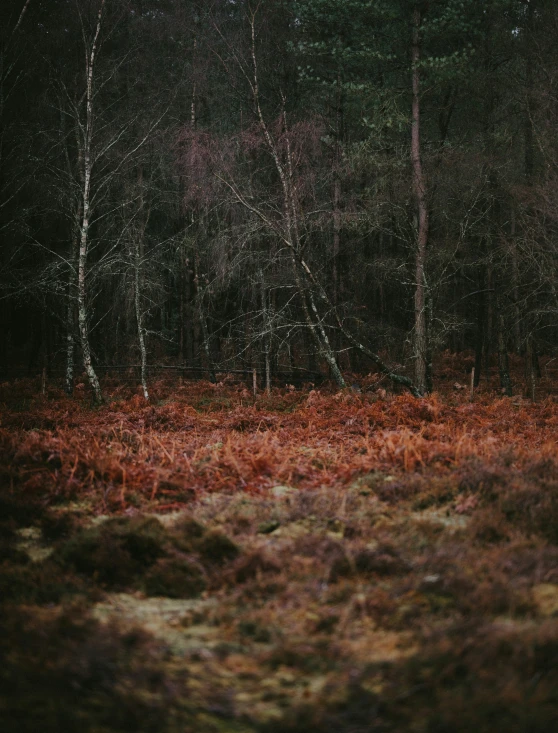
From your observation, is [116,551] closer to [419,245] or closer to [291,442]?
[291,442]

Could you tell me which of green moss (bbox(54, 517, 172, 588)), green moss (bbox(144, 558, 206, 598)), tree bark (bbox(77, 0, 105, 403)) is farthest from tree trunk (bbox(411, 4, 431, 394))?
green moss (bbox(144, 558, 206, 598))

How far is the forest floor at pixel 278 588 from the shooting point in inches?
122

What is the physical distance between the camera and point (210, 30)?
20.2 meters

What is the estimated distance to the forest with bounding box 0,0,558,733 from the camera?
3322 mm

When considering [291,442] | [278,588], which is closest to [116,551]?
[278,588]

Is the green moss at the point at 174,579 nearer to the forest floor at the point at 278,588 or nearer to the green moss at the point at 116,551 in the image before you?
the forest floor at the point at 278,588

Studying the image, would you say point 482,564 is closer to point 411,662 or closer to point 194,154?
point 411,662

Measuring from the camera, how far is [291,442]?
30.8ft

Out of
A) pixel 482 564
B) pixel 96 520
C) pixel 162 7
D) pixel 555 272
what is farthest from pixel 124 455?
pixel 162 7

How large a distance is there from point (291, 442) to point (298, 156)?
9.31 m

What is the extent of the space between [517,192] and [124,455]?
44.6 ft

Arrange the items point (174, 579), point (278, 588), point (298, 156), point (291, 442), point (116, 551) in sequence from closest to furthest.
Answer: point (278, 588)
point (174, 579)
point (116, 551)
point (291, 442)
point (298, 156)

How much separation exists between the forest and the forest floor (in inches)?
0.8

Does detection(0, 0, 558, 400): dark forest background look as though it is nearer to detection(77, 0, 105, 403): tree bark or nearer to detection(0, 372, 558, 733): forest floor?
detection(77, 0, 105, 403): tree bark
